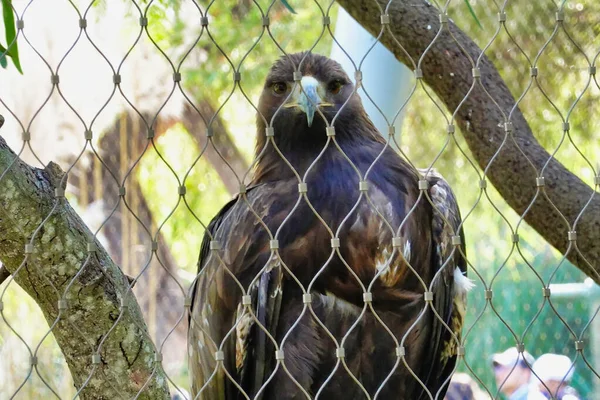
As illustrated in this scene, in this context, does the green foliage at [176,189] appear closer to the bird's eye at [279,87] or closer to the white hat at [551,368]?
the white hat at [551,368]

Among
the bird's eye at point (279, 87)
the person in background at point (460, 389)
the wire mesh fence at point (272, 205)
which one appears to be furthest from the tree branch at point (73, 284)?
the person in background at point (460, 389)

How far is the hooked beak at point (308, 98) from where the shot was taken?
249 cm

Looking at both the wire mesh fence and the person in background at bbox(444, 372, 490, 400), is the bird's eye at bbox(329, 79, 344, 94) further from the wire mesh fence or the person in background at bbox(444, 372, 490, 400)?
the person in background at bbox(444, 372, 490, 400)

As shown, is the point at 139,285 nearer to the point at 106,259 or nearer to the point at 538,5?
the point at 538,5

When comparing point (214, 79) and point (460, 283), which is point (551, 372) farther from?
point (214, 79)

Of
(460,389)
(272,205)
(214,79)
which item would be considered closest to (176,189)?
(214,79)

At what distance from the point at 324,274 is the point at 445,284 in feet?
1.26

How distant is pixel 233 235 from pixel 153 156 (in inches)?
178

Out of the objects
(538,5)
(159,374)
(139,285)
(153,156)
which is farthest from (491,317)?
(159,374)

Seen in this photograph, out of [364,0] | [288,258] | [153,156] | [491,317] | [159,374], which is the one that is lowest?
[159,374]

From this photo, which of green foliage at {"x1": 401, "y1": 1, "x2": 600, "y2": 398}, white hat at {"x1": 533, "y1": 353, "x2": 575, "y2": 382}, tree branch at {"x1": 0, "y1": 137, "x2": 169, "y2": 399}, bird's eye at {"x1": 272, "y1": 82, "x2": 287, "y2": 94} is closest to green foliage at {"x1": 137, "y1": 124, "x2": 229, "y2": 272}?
green foliage at {"x1": 401, "y1": 1, "x2": 600, "y2": 398}

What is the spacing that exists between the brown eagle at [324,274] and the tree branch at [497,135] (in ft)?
1.22

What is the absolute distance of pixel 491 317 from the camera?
552 cm

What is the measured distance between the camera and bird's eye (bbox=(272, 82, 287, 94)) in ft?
8.96
